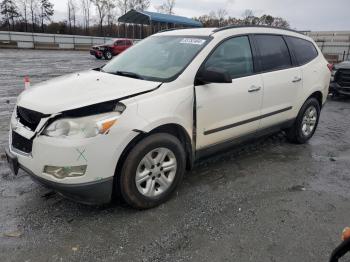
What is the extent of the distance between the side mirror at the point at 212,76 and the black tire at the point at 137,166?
723 mm

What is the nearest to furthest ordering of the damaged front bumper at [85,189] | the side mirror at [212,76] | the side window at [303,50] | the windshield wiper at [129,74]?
1. the damaged front bumper at [85,189]
2. the side mirror at [212,76]
3. the windshield wiper at [129,74]
4. the side window at [303,50]

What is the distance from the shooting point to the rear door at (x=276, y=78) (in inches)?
176

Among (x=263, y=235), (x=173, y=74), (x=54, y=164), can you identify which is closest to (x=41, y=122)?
(x=54, y=164)

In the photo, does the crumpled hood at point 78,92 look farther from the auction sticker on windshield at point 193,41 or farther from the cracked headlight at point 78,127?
the auction sticker on windshield at point 193,41

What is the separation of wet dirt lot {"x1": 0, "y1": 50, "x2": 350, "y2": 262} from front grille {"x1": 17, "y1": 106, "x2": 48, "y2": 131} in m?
0.90

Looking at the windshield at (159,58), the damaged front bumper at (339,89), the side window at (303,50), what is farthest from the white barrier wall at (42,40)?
the side window at (303,50)

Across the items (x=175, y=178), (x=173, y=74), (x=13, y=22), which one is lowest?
(x=175, y=178)

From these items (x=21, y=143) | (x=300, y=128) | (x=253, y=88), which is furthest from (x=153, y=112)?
(x=300, y=128)

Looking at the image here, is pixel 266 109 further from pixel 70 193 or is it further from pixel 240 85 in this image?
pixel 70 193

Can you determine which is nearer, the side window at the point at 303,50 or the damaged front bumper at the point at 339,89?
the side window at the point at 303,50

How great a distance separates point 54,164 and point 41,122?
387 millimetres

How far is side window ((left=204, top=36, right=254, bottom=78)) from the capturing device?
388cm

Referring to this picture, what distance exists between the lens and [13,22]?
5200 centimetres

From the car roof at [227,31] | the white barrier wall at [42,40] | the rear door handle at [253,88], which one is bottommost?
the rear door handle at [253,88]
